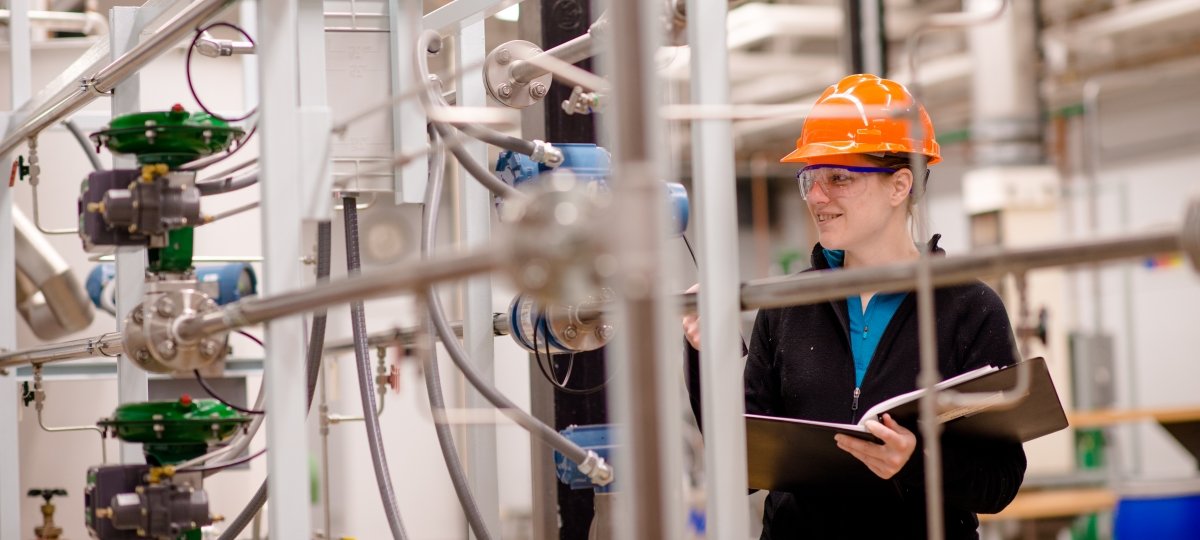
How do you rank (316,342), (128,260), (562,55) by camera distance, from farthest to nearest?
(128,260) → (562,55) → (316,342)

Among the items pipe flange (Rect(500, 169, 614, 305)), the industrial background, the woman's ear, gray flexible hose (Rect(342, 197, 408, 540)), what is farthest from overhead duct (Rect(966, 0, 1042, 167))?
pipe flange (Rect(500, 169, 614, 305))

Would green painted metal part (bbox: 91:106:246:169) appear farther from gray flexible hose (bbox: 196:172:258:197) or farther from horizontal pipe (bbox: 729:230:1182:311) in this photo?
horizontal pipe (bbox: 729:230:1182:311)

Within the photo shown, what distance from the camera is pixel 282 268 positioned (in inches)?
52.6

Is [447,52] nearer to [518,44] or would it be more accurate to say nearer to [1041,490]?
[1041,490]

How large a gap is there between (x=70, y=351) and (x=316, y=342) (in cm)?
56

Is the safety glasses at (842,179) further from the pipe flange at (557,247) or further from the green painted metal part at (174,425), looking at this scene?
the pipe flange at (557,247)

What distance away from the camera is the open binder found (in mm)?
1340

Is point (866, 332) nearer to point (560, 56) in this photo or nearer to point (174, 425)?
point (560, 56)

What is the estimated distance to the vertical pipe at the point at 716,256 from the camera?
3.99ft

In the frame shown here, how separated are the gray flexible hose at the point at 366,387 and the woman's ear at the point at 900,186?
A: 0.70 m

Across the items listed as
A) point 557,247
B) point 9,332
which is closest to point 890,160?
point 557,247

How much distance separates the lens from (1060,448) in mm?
6012

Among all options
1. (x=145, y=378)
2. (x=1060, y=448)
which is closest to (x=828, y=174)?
(x=145, y=378)

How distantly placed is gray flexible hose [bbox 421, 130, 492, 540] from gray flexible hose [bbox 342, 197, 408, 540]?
0.25ft
